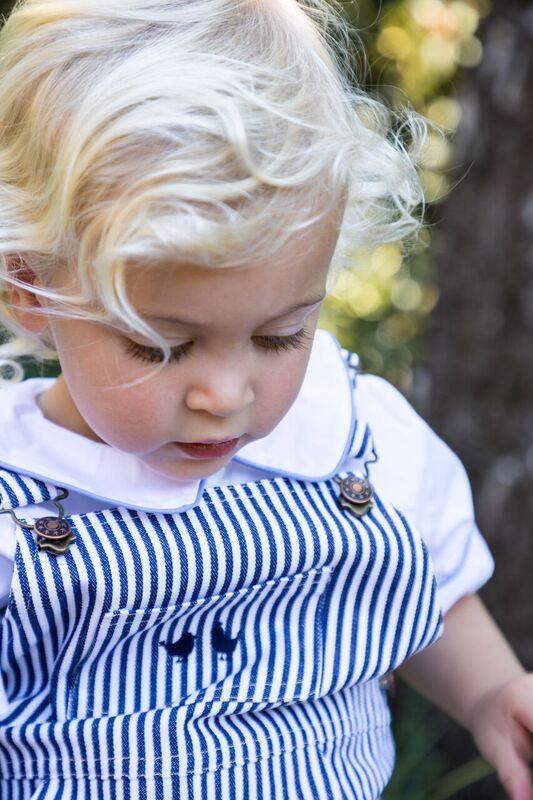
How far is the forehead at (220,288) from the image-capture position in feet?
3.05

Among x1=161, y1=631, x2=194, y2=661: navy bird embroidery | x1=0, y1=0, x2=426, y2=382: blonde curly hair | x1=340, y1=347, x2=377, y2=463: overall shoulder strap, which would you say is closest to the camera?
x1=0, y1=0, x2=426, y2=382: blonde curly hair

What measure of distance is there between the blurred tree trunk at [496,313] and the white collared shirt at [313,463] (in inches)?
27.3

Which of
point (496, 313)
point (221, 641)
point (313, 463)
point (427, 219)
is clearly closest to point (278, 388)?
point (313, 463)

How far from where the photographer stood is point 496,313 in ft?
6.63

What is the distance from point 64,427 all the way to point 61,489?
102mm

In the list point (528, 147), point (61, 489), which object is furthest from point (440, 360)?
point (61, 489)

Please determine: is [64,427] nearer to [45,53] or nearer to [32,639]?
[32,639]

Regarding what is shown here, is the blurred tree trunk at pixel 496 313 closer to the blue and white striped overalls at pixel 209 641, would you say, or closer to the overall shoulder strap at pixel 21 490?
the blue and white striped overalls at pixel 209 641

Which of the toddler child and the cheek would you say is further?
the cheek

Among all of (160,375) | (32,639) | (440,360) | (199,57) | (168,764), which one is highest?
(199,57)

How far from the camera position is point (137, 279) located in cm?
93

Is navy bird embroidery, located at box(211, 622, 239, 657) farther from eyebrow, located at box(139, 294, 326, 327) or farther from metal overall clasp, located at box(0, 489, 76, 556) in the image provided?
eyebrow, located at box(139, 294, 326, 327)

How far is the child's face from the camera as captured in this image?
937mm

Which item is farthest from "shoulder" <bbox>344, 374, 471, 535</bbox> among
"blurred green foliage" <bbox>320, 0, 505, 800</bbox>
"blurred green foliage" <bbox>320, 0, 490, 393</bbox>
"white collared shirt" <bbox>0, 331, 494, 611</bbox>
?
"blurred green foliage" <bbox>320, 0, 490, 393</bbox>
